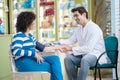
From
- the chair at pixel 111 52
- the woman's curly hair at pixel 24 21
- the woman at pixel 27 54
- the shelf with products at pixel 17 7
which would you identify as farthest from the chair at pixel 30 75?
the shelf with products at pixel 17 7

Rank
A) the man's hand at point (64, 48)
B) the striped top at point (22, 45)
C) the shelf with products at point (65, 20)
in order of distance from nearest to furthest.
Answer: the striped top at point (22, 45), the man's hand at point (64, 48), the shelf with products at point (65, 20)

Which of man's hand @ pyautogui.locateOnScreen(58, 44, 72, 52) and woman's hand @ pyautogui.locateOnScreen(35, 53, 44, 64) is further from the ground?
man's hand @ pyautogui.locateOnScreen(58, 44, 72, 52)

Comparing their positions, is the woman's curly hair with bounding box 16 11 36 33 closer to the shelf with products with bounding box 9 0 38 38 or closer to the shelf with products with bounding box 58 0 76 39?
the shelf with products with bounding box 58 0 76 39

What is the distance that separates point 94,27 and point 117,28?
56.0 inches

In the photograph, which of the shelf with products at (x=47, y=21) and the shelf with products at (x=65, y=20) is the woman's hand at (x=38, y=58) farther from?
the shelf with products at (x=47, y=21)

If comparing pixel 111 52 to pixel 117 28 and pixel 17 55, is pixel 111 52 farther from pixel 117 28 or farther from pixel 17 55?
pixel 17 55

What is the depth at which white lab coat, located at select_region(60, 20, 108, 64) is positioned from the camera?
417 cm

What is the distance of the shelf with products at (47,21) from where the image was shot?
23.5 ft

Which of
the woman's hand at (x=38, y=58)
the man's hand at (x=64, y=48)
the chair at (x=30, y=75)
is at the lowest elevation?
the chair at (x=30, y=75)

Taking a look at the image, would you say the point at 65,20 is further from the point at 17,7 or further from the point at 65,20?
the point at 17,7

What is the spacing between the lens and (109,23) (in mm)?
6266

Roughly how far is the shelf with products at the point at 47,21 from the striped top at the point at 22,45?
3.82m

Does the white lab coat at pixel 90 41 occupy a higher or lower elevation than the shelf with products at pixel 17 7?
lower

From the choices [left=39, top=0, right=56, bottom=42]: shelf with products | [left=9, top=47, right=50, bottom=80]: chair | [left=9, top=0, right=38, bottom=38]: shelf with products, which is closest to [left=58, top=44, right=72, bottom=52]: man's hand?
[left=9, top=47, right=50, bottom=80]: chair
